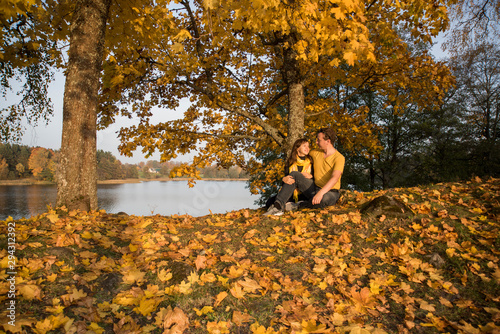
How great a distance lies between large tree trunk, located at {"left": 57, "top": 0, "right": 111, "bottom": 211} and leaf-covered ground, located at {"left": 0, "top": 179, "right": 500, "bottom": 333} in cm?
88

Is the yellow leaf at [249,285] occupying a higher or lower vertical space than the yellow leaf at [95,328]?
higher

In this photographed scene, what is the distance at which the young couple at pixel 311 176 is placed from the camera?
16.1 feet

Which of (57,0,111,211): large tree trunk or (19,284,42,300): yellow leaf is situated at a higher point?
(57,0,111,211): large tree trunk

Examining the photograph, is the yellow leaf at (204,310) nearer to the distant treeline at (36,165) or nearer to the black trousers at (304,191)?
the black trousers at (304,191)

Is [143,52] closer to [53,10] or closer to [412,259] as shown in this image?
[53,10]

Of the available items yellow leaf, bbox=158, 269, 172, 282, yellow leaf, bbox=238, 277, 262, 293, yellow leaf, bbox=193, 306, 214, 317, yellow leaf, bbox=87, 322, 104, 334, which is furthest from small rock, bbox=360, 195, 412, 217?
yellow leaf, bbox=87, 322, 104, 334

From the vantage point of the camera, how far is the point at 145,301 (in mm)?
2309

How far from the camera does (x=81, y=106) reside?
488cm

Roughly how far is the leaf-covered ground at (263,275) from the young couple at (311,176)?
632 mm

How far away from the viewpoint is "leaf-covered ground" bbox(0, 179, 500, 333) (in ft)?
7.27

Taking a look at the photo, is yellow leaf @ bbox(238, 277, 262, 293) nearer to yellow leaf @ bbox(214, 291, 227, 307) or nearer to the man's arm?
yellow leaf @ bbox(214, 291, 227, 307)

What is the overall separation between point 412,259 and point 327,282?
3.73ft

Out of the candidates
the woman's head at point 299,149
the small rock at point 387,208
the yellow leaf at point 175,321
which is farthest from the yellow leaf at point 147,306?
the woman's head at point 299,149

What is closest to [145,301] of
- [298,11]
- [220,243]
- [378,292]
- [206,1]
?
[220,243]
